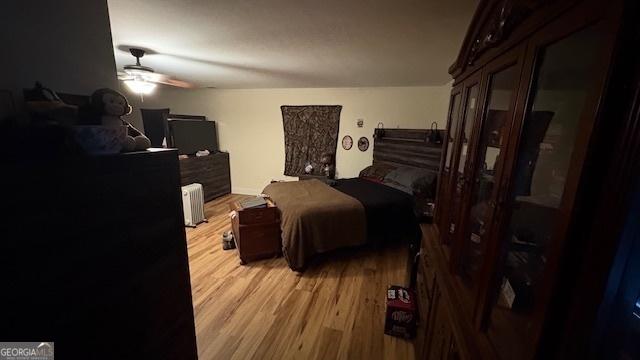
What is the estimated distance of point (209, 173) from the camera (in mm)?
4777

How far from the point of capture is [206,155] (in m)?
4.71

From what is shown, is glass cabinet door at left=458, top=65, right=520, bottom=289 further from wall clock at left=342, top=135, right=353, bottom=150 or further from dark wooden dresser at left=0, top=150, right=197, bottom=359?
wall clock at left=342, top=135, right=353, bottom=150

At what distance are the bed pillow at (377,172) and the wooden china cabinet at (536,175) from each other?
8.41ft

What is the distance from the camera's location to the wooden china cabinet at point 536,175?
42 cm

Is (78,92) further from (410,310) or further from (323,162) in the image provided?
(323,162)

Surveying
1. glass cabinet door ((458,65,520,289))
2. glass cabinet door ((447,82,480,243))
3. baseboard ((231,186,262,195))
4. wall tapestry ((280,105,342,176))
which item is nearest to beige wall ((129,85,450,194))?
baseboard ((231,186,262,195))

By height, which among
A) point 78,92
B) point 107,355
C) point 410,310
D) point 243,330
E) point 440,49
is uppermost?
point 440,49

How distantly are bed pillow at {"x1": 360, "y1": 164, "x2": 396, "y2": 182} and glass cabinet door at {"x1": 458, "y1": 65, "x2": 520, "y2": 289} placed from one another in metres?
2.75

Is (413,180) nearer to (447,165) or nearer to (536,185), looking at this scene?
(447,165)

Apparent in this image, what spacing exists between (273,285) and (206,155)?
10.8ft

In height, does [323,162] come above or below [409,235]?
above

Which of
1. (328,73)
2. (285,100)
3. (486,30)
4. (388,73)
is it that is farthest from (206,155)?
(486,30)

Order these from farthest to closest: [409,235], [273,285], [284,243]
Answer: [409,235] < [284,243] < [273,285]

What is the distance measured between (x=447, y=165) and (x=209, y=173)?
4.43m
